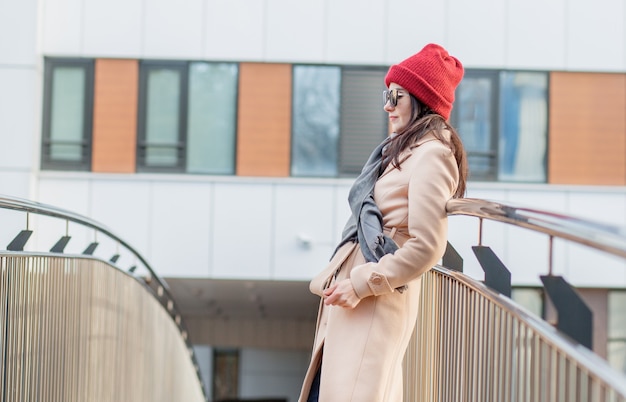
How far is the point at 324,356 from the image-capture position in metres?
3.82

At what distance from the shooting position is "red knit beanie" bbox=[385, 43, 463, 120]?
3789mm

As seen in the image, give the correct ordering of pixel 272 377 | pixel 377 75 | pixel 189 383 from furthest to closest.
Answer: pixel 272 377 < pixel 377 75 < pixel 189 383

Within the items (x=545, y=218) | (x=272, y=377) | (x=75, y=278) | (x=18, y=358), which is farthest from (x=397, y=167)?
(x=272, y=377)

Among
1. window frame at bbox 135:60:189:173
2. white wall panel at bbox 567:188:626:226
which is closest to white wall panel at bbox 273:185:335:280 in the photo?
window frame at bbox 135:60:189:173

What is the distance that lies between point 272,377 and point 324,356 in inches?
945

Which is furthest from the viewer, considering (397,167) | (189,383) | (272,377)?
(272,377)

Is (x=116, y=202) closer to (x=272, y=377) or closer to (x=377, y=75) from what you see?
(x=377, y=75)

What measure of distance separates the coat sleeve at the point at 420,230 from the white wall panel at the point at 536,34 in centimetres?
1377

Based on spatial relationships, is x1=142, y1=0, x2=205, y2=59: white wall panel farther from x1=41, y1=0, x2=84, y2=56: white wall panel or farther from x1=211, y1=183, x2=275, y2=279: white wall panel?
x1=211, y1=183, x2=275, y2=279: white wall panel

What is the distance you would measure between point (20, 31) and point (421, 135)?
14219 mm

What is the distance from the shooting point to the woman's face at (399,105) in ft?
12.6

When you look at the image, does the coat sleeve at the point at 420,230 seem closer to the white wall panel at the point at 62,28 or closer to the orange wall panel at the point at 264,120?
the orange wall panel at the point at 264,120

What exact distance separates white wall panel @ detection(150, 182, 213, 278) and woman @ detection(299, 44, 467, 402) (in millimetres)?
13158

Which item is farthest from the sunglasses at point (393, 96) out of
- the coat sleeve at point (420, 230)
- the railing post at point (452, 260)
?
the railing post at point (452, 260)
